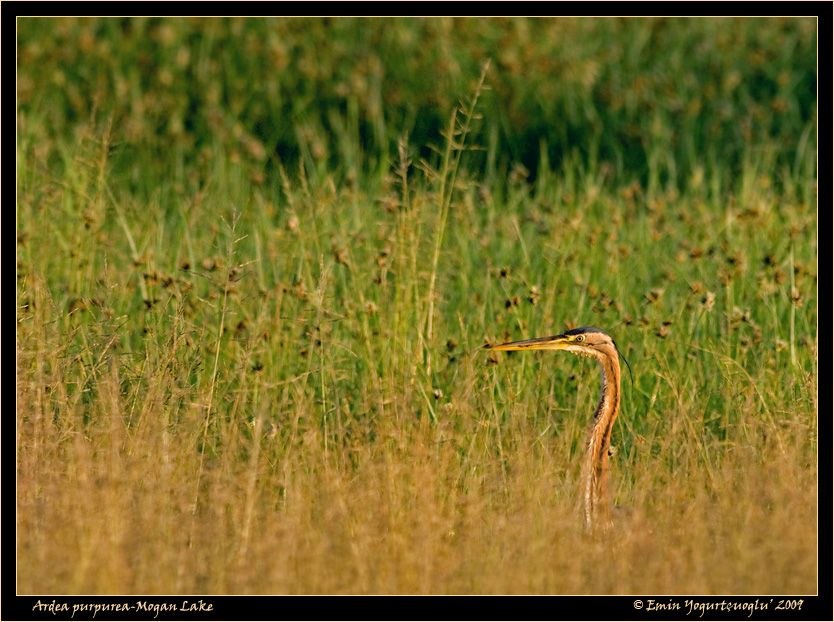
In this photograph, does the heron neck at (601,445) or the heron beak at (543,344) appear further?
the heron beak at (543,344)

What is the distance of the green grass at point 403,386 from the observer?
468 cm

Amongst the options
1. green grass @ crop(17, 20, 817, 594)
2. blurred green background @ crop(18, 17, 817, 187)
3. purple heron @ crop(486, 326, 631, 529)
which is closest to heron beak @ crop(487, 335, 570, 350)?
purple heron @ crop(486, 326, 631, 529)

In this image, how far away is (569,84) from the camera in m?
10.6

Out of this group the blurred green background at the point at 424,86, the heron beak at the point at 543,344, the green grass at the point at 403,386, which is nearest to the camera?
the green grass at the point at 403,386

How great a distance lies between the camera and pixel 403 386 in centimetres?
559

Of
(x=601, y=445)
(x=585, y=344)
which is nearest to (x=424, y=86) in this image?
(x=585, y=344)

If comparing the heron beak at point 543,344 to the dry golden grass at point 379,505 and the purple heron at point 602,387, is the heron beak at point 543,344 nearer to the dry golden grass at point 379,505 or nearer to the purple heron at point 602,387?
the purple heron at point 602,387

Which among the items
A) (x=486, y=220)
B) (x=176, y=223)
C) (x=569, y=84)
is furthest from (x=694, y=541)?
(x=569, y=84)

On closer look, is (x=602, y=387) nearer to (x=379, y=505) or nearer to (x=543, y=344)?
(x=543, y=344)

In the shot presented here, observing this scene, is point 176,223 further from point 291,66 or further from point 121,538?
point 121,538

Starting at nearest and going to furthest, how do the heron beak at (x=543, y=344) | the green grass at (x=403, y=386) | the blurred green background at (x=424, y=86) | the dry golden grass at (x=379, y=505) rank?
the dry golden grass at (x=379, y=505)
the green grass at (x=403, y=386)
the heron beak at (x=543, y=344)
the blurred green background at (x=424, y=86)

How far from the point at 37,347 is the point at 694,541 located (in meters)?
2.70

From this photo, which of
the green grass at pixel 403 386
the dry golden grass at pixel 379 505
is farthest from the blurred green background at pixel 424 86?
the dry golden grass at pixel 379 505

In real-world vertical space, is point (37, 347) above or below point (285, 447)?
above
